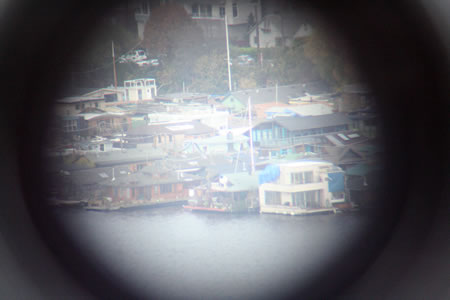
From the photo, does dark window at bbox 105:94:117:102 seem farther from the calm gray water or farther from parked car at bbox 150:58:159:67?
the calm gray water

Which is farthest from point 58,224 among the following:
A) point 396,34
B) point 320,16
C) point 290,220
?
point 396,34

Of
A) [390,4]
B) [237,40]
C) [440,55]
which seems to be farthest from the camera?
[237,40]

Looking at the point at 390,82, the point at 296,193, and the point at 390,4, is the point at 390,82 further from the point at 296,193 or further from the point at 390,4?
the point at 296,193

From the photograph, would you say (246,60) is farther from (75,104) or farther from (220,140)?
(75,104)

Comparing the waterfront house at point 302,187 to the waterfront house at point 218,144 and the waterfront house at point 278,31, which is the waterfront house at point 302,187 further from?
the waterfront house at point 278,31

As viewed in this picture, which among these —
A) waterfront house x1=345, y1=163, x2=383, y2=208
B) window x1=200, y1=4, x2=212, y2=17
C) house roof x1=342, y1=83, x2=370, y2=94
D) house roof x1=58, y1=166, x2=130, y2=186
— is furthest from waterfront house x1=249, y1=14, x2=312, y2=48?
house roof x1=58, y1=166, x2=130, y2=186

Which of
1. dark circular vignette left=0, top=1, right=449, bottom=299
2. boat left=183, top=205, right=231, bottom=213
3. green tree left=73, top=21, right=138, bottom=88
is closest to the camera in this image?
dark circular vignette left=0, top=1, right=449, bottom=299

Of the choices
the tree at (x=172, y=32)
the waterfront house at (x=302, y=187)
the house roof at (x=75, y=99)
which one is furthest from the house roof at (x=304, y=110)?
the house roof at (x=75, y=99)
